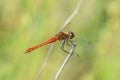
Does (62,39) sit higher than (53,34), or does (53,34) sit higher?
(62,39)

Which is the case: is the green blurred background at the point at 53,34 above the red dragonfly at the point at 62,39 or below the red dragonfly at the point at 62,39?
below

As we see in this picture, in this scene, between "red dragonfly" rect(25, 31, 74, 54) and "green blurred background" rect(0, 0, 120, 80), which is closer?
"red dragonfly" rect(25, 31, 74, 54)

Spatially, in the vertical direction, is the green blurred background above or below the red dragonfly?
below

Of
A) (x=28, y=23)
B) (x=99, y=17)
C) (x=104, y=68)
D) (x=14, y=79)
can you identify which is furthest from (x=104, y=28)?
(x=14, y=79)

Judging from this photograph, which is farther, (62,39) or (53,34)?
(53,34)

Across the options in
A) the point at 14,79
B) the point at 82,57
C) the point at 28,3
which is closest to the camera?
the point at 14,79

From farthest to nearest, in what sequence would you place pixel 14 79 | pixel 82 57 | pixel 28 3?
pixel 82 57 < pixel 28 3 < pixel 14 79

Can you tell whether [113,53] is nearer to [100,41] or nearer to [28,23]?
[100,41]

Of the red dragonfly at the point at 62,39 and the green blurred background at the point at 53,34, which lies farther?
the green blurred background at the point at 53,34
